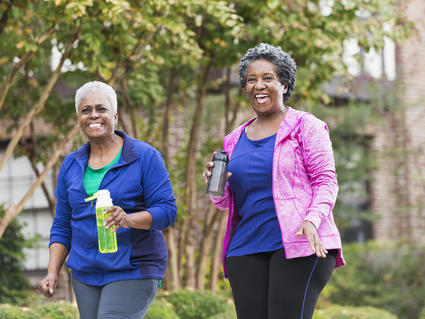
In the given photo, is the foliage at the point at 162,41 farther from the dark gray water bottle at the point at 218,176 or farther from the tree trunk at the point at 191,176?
the dark gray water bottle at the point at 218,176

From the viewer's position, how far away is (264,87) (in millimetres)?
3277

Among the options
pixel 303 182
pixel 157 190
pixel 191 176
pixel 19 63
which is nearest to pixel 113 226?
pixel 157 190

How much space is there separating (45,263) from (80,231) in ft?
24.4

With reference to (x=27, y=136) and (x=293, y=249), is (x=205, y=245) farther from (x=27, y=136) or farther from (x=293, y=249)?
(x=293, y=249)

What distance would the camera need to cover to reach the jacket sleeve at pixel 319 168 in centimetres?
302

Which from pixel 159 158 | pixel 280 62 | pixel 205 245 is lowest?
pixel 205 245

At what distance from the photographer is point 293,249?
306cm

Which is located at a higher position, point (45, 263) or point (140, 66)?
point (140, 66)

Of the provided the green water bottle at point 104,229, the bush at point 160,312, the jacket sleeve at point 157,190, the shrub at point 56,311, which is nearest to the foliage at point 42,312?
the shrub at point 56,311

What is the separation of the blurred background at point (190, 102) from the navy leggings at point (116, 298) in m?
2.17

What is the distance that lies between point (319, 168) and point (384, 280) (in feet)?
27.3

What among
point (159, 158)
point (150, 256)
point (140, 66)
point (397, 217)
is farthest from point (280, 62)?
point (397, 217)

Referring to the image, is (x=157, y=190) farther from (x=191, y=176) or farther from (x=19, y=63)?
(x=191, y=176)

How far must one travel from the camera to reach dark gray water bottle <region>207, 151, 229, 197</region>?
10.3 ft
